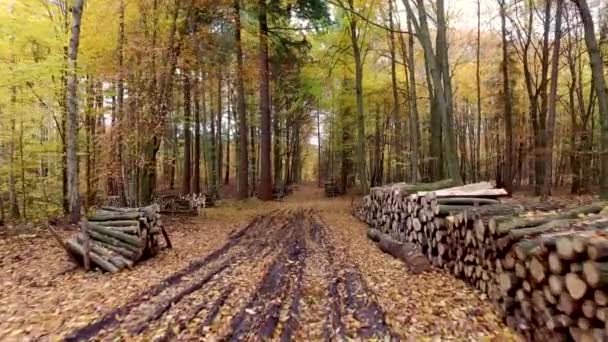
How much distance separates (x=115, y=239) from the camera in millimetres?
7180

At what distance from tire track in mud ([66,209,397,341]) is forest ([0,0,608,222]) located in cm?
519

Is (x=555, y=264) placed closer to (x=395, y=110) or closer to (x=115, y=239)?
(x=115, y=239)

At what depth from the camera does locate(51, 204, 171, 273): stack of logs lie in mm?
6559

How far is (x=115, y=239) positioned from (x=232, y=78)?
1095 cm

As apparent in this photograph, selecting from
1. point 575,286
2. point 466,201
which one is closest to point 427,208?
point 466,201

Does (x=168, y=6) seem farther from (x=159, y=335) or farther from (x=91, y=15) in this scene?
(x=159, y=335)

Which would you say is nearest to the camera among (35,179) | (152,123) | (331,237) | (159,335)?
(159,335)

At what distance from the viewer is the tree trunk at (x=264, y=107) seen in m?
17.3

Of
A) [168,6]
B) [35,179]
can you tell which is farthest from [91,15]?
[35,179]

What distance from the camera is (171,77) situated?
12.1 metres

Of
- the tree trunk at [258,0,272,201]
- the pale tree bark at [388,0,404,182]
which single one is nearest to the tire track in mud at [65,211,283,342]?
the pale tree bark at [388,0,404,182]

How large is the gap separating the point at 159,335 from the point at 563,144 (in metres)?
25.1

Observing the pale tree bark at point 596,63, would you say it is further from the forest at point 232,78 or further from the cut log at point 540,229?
the cut log at point 540,229

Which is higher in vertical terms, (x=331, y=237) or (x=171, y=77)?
(x=171, y=77)
